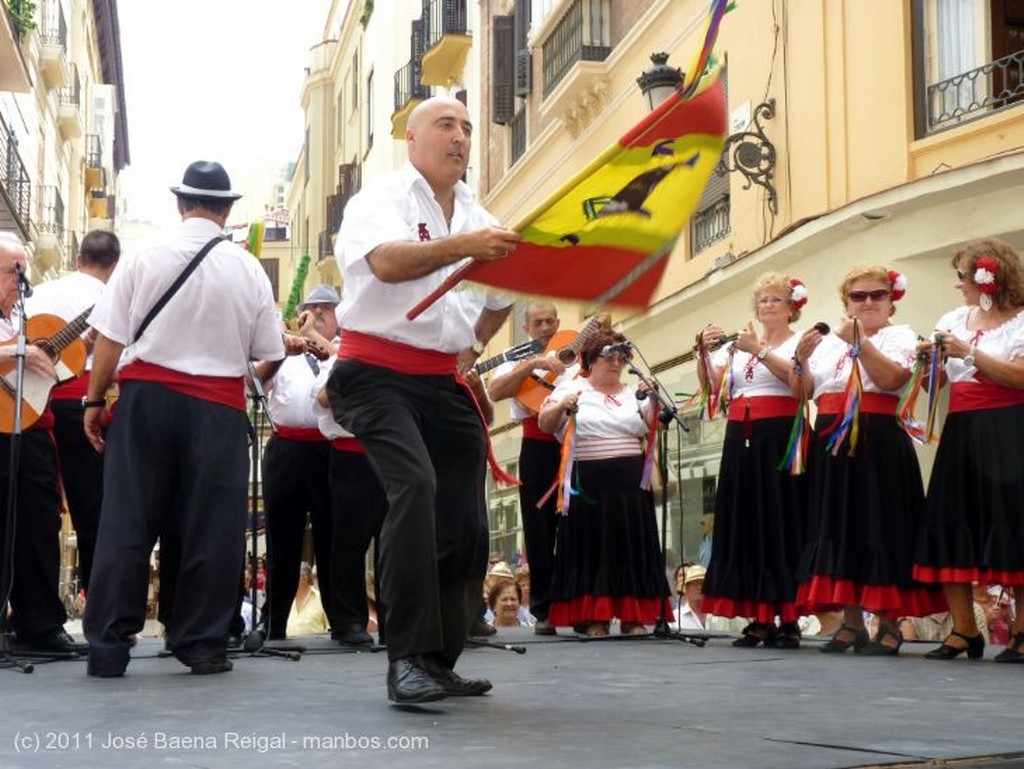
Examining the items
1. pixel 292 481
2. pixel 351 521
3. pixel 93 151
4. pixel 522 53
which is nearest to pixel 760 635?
pixel 351 521

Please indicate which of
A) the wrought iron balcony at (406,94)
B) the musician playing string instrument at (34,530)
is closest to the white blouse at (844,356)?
the musician playing string instrument at (34,530)

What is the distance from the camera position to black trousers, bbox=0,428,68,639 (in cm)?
764

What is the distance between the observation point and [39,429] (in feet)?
25.2

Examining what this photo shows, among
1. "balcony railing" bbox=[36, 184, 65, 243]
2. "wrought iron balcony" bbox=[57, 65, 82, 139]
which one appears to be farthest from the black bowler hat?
"wrought iron balcony" bbox=[57, 65, 82, 139]

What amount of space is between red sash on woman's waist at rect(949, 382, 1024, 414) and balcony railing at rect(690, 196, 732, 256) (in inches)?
352

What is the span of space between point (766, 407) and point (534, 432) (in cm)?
213

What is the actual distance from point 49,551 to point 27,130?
84.6ft

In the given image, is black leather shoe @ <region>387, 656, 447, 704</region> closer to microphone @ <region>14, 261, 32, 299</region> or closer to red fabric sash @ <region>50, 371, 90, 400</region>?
microphone @ <region>14, 261, 32, 299</region>

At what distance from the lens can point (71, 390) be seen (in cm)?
803

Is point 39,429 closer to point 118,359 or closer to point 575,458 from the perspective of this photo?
point 118,359

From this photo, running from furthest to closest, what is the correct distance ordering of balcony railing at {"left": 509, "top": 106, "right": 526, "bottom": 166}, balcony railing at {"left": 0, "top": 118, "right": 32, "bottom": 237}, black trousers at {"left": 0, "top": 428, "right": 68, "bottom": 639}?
balcony railing at {"left": 0, "top": 118, "right": 32, "bottom": 237}
balcony railing at {"left": 509, "top": 106, "right": 526, "bottom": 166}
black trousers at {"left": 0, "top": 428, "right": 68, "bottom": 639}

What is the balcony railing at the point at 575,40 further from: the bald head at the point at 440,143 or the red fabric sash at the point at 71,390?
the bald head at the point at 440,143

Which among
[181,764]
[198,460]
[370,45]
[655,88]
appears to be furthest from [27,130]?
[181,764]

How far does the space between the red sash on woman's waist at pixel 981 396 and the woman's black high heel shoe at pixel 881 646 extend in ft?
3.55
